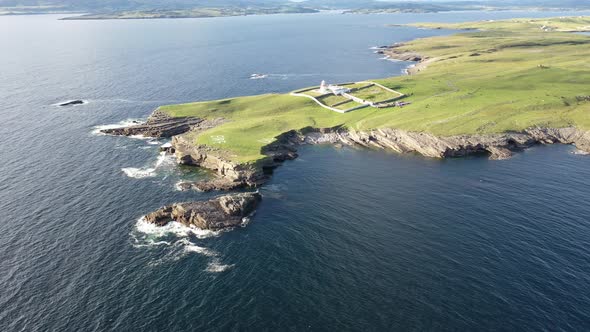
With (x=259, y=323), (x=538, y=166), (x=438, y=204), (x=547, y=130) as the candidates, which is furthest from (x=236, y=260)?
(x=547, y=130)

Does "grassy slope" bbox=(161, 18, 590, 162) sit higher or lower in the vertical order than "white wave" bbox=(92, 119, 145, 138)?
higher

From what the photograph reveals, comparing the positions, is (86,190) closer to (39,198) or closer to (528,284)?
(39,198)

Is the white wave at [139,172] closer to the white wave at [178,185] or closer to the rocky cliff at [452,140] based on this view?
the white wave at [178,185]

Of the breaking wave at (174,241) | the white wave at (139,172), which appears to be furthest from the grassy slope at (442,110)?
the breaking wave at (174,241)

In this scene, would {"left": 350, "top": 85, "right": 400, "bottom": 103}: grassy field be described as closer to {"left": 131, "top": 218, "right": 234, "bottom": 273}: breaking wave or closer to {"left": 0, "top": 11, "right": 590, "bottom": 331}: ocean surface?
{"left": 0, "top": 11, "right": 590, "bottom": 331}: ocean surface

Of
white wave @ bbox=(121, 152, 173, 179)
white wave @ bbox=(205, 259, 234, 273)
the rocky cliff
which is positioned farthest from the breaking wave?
the rocky cliff
